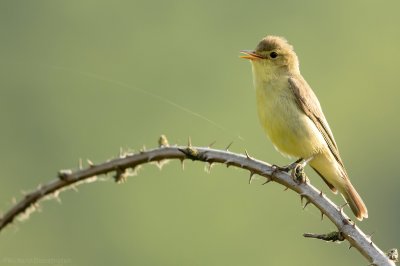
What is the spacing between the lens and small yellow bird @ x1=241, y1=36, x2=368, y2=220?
7.39 meters

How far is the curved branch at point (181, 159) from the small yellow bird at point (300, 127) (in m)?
2.70

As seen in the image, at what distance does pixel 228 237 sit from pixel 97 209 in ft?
18.9

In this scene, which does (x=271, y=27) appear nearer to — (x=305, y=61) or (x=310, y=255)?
(x=305, y=61)

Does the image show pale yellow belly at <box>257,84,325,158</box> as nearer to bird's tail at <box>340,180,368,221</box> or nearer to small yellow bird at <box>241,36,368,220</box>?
small yellow bird at <box>241,36,368,220</box>

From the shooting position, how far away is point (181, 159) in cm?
453

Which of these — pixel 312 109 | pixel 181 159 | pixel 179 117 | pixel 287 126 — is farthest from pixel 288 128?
pixel 179 117

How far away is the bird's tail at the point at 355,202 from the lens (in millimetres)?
7227

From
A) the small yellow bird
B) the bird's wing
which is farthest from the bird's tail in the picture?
the bird's wing

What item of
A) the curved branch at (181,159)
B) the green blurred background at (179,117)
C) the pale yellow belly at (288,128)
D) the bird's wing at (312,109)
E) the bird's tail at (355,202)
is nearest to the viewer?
the curved branch at (181,159)

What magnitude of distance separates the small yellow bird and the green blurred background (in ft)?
75.3

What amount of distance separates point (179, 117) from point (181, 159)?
45548 mm

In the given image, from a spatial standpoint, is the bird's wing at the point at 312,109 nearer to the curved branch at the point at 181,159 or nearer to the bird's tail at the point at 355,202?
the bird's tail at the point at 355,202

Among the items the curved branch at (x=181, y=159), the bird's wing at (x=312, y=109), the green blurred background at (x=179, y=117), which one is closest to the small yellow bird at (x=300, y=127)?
the bird's wing at (x=312, y=109)

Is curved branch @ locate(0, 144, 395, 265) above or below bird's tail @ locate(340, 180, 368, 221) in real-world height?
below
